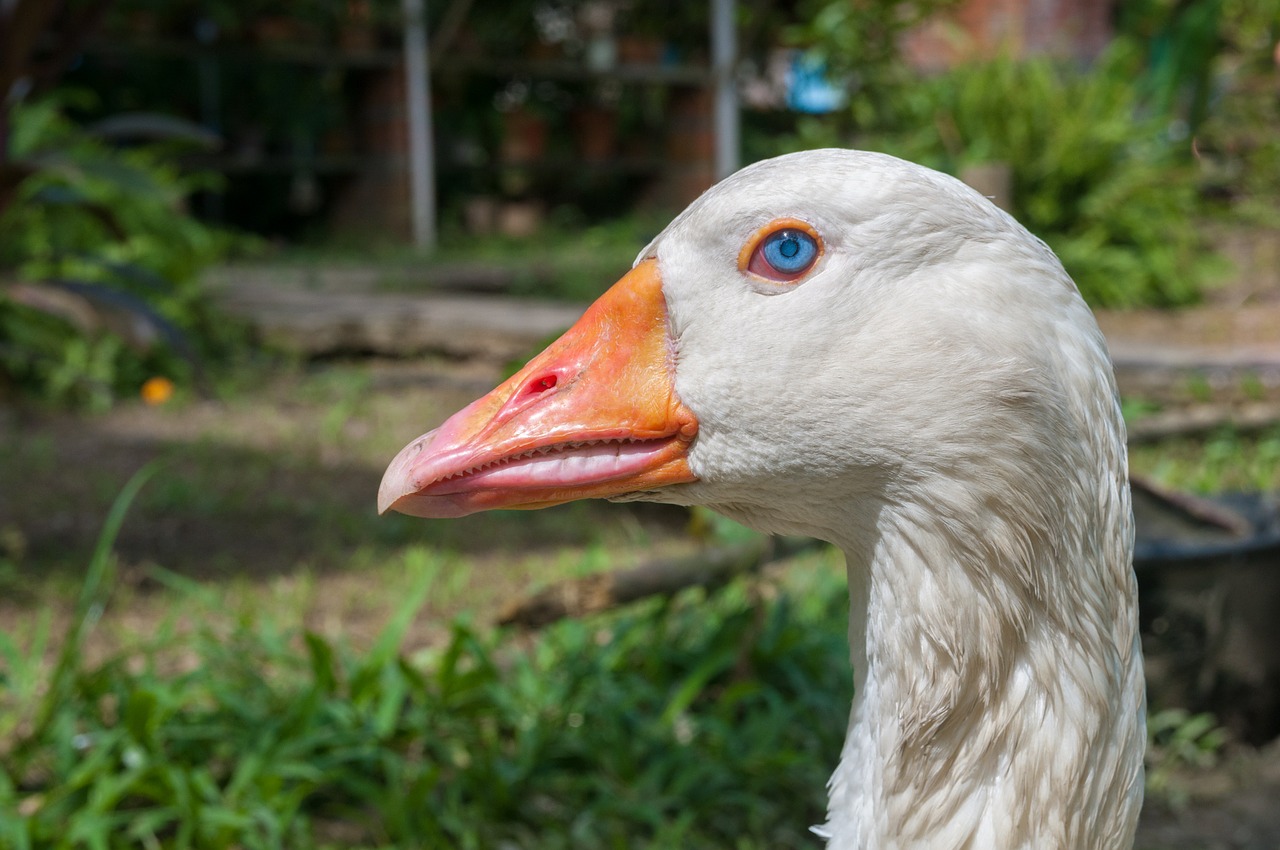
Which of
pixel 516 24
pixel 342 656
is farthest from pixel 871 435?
pixel 516 24

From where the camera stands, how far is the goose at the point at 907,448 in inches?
44.3

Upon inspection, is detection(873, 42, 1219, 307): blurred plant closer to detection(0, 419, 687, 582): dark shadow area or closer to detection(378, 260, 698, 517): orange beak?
detection(0, 419, 687, 582): dark shadow area

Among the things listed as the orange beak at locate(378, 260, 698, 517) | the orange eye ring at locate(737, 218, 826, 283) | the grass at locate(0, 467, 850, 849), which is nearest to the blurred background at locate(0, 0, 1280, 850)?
the grass at locate(0, 467, 850, 849)

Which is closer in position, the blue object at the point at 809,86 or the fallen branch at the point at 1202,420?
the fallen branch at the point at 1202,420

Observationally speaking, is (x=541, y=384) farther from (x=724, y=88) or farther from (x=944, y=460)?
(x=724, y=88)

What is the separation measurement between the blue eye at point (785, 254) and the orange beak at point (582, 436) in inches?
4.5

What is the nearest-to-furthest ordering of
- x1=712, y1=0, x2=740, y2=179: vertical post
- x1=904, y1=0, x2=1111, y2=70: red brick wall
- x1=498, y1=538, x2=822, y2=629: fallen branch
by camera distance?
x1=498, y1=538, x2=822, y2=629: fallen branch < x1=712, y1=0, x2=740, y2=179: vertical post < x1=904, y1=0, x2=1111, y2=70: red brick wall

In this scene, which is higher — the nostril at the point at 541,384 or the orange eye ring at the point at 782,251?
the orange eye ring at the point at 782,251

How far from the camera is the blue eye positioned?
1147mm

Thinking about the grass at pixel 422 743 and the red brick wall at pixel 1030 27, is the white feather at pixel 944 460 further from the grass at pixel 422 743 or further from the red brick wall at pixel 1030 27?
the red brick wall at pixel 1030 27

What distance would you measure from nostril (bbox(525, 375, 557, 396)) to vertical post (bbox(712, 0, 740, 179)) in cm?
849

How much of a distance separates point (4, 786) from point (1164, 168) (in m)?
7.43

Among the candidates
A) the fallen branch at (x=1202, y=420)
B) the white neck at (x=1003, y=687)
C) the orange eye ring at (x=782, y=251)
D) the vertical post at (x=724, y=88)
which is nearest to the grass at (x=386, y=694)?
the white neck at (x=1003, y=687)

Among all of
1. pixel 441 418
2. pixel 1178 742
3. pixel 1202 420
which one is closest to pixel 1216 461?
pixel 1202 420
